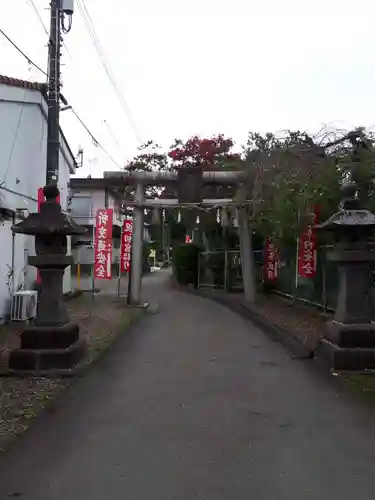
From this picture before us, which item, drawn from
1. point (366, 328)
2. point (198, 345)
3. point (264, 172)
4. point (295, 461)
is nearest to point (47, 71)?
point (264, 172)

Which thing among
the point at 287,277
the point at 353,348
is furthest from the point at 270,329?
the point at 287,277

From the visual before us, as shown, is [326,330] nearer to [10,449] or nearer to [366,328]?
[366,328]

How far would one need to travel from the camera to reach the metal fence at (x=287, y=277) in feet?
48.2

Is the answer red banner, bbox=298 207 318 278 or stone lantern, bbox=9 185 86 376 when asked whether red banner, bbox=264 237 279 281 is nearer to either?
red banner, bbox=298 207 318 278

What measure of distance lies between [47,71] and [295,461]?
11.8 meters

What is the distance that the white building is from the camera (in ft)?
44.0

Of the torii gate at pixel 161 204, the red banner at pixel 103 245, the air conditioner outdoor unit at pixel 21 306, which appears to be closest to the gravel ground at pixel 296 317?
the torii gate at pixel 161 204

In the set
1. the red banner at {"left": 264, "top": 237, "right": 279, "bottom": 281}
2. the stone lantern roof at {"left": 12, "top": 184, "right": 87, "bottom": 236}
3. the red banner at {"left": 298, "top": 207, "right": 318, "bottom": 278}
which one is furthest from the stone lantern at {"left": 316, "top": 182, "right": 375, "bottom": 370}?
the red banner at {"left": 264, "top": 237, "right": 279, "bottom": 281}

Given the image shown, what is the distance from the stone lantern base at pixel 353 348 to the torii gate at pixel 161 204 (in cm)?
985

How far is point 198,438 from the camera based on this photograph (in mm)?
5410

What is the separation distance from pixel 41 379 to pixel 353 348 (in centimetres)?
455

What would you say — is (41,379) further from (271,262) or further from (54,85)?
(271,262)

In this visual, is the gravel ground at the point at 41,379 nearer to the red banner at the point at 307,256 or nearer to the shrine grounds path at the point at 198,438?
the shrine grounds path at the point at 198,438

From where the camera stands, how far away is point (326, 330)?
916cm
